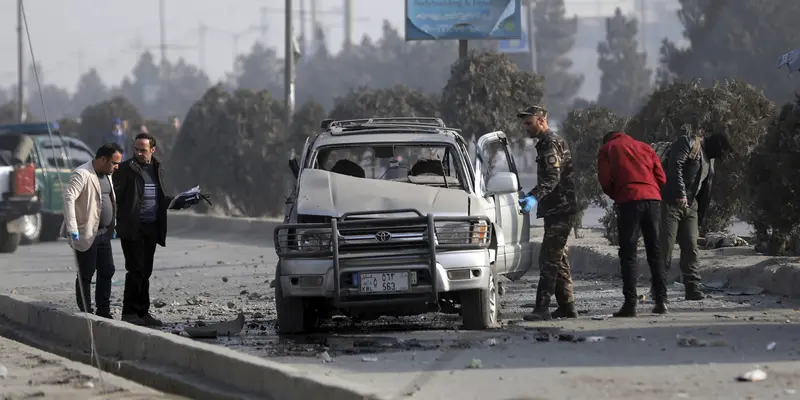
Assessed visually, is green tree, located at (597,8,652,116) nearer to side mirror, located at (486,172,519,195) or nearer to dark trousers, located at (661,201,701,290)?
dark trousers, located at (661,201,701,290)

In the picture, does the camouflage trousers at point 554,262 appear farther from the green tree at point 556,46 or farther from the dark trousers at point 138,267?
the green tree at point 556,46

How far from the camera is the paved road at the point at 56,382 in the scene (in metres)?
9.70

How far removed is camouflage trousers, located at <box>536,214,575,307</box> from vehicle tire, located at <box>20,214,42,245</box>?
18236 mm

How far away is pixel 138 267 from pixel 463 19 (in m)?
14.7

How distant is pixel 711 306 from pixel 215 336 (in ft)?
14.8

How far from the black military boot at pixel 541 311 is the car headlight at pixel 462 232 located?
1290mm

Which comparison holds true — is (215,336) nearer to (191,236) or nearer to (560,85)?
(191,236)

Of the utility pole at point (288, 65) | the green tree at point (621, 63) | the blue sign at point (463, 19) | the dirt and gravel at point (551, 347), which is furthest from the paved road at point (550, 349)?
the green tree at point (621, 63)

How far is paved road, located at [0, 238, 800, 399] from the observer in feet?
28.5

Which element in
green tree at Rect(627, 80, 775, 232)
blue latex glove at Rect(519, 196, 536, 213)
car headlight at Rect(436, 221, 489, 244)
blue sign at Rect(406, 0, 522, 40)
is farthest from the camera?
blue sign at Rect(406, 0, 522, 40)

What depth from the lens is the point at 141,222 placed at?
44.4ft

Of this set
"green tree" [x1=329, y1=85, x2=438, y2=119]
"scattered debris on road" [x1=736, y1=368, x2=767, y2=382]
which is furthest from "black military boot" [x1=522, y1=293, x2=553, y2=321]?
"green tree" [x1=329, y1=85, x2=438, y2=119]

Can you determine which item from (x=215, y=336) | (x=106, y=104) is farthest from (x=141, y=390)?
(x=106, y=104)

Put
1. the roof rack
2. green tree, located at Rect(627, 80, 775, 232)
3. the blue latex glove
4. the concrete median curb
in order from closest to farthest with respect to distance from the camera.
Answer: the concrete median curb → the blue latex glove → the roof rack → green tree, located at Rect(627, 80, 775, 232)
